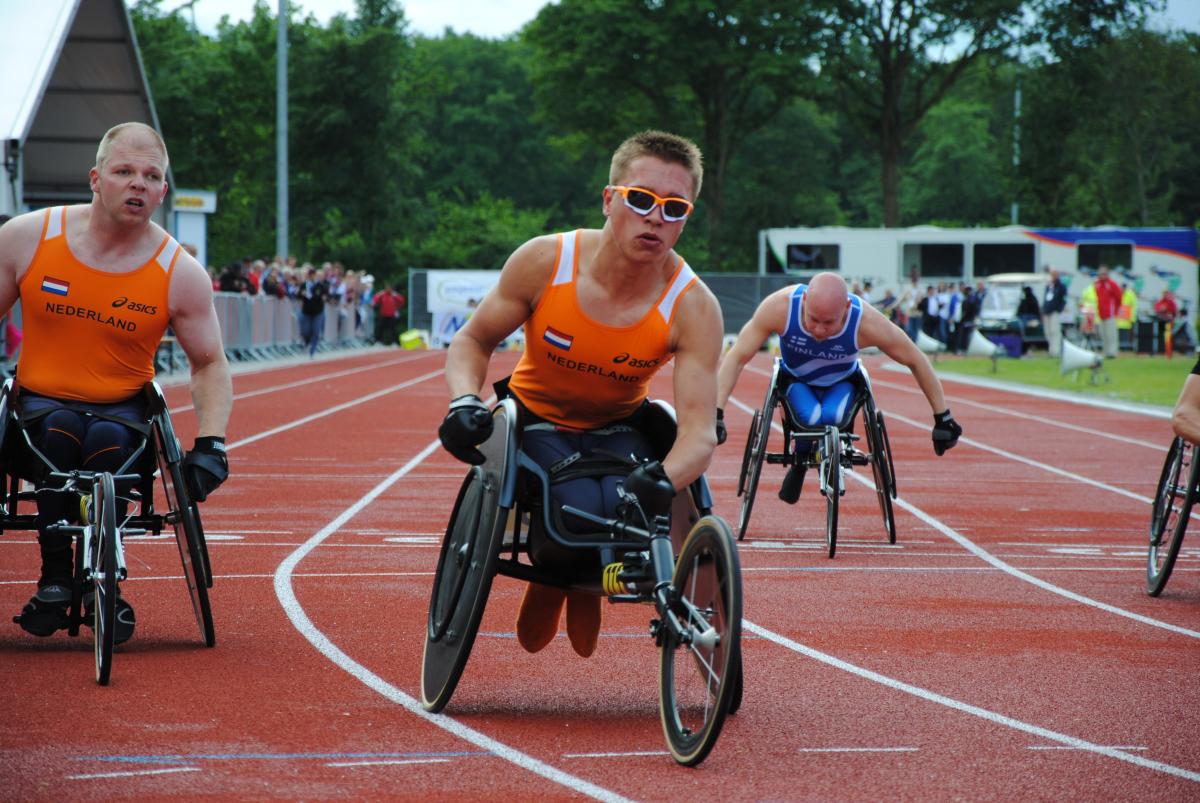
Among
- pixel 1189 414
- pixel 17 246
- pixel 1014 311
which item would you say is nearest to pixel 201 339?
pixel 17 246

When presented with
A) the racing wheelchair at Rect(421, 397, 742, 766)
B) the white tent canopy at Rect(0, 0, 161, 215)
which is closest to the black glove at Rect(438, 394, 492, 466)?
the racing wheelchair at Rect(421, 397, 742, 766)

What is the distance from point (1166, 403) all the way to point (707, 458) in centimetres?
2116

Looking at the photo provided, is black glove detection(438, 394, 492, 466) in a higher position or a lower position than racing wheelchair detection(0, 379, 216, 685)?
higher

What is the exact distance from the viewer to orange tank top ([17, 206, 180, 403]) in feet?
23.0

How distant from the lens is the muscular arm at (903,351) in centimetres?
1105

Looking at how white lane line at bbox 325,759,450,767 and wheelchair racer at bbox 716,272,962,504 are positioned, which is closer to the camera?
white lane line at bbox 325,759,450,767

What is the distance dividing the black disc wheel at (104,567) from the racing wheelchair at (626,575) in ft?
3.75

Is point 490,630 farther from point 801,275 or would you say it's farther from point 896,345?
point 801,275

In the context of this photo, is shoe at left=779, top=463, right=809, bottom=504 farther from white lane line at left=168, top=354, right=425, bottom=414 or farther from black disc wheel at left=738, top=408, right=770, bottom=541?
white lane line at left=168, top=354, right=425, bottom=414

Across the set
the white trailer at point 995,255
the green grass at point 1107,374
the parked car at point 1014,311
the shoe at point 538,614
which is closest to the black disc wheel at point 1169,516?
the shoe at point 538,614

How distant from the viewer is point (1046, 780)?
210 inches

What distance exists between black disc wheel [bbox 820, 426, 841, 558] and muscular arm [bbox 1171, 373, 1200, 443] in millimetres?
2647

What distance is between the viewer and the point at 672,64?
194ft

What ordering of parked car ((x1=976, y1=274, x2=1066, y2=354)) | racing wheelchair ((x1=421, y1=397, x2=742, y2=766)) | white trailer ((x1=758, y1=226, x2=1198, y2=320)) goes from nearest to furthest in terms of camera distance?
racing wheelchair ((x1=421, y1=397, x2=742, y2=766)) → parked car ((x1=976, y1=274, x2=1066, y2=354)) → white trailer ((x1=758, y1=226, x2=1198, y2=320))
